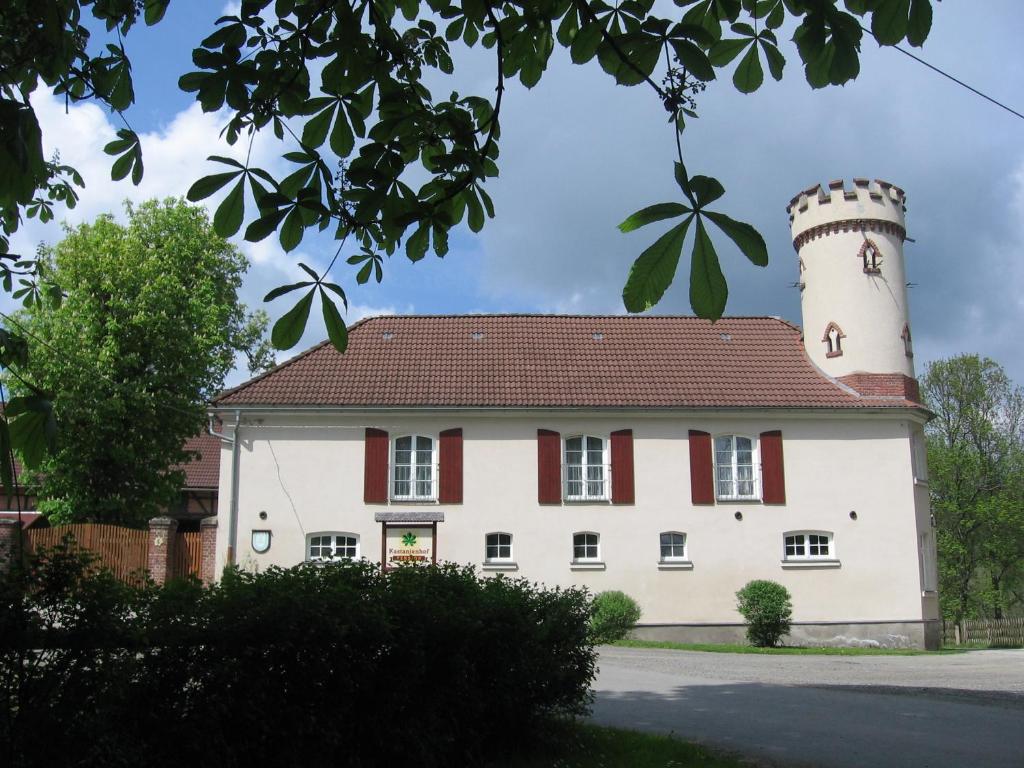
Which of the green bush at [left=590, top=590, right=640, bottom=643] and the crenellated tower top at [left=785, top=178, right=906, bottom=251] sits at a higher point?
the crenellated tower top at [left=785, top=178, right=906, bottom=251]

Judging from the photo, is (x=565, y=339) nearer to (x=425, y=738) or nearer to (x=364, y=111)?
(x=425, y=738)

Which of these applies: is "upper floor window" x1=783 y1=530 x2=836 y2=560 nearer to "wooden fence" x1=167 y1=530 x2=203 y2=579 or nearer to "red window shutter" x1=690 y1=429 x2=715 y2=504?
"red window shutter" x1=690 y1=429 x2=715 y2=504

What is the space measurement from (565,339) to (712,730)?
711 inches

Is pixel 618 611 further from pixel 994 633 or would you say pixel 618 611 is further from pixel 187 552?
pixel 994 633

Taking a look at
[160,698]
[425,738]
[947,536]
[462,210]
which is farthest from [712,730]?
[947,536]

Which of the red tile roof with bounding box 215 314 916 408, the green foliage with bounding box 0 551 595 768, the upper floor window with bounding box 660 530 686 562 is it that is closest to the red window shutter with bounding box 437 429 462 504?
the red tile roof with bounding box 215 314 916 408

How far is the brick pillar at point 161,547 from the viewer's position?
2234 centimetres

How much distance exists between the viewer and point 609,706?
10.2 meters

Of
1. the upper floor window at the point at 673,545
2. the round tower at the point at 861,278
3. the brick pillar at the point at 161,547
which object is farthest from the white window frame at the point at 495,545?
the round tower at the point at 861,278

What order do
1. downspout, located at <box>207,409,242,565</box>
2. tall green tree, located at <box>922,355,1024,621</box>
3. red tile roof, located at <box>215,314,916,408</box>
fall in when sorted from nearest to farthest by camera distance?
1. downspout, located at <box>207,409,242,565</box>
2. red tile roof, located at <box>215,314,916,408</box>
3. tall green tree, located at <box>922,355,1024,621</box>

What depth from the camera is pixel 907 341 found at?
80.9 feet

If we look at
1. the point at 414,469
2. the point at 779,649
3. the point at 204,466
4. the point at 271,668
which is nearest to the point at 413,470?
the point at 414,469

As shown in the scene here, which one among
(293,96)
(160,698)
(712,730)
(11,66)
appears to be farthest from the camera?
(712,730)

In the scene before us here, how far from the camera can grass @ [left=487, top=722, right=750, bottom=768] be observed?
6.92 meters
